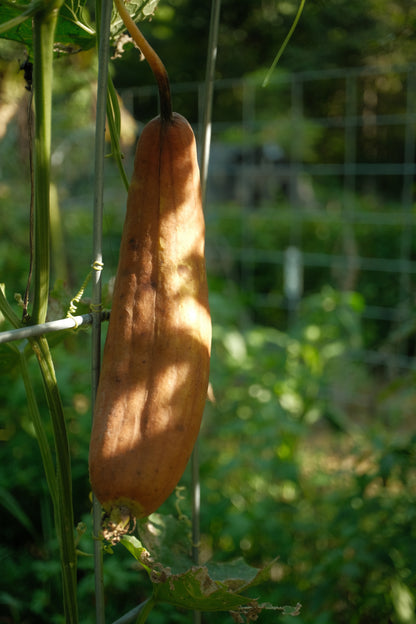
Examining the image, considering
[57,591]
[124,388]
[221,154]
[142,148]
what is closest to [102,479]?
[124,388]

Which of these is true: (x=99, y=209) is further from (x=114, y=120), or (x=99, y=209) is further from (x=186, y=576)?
(x=186, y=576)

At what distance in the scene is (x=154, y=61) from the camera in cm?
47

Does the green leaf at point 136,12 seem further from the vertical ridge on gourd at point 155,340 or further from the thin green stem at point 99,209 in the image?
the vertical ridge on gourd at point 155,340

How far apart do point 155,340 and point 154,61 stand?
23cm

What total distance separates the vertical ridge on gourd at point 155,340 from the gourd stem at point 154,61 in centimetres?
1

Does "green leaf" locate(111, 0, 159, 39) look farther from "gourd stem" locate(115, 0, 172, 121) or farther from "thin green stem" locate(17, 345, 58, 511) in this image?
"thin green stem" locate(17, 345, 58, 511)

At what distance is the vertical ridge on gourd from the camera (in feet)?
1.44

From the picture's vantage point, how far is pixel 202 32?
623 cm

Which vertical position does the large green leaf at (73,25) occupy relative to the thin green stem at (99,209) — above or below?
above

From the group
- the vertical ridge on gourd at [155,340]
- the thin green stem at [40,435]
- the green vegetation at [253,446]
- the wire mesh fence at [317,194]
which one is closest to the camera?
the vertical ridge on gourd at [155,340]

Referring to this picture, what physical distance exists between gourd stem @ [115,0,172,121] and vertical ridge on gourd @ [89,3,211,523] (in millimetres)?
12

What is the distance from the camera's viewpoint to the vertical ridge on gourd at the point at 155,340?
44 centimetres

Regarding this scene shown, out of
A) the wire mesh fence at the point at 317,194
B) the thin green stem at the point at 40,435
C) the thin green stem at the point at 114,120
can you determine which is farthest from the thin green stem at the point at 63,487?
the wire mesh fence at the point at 317,194

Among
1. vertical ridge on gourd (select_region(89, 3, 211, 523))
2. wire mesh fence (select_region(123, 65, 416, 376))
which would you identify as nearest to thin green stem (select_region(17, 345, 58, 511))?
vertical ridge on gourd (select_region(89, 3, 211, 523))
